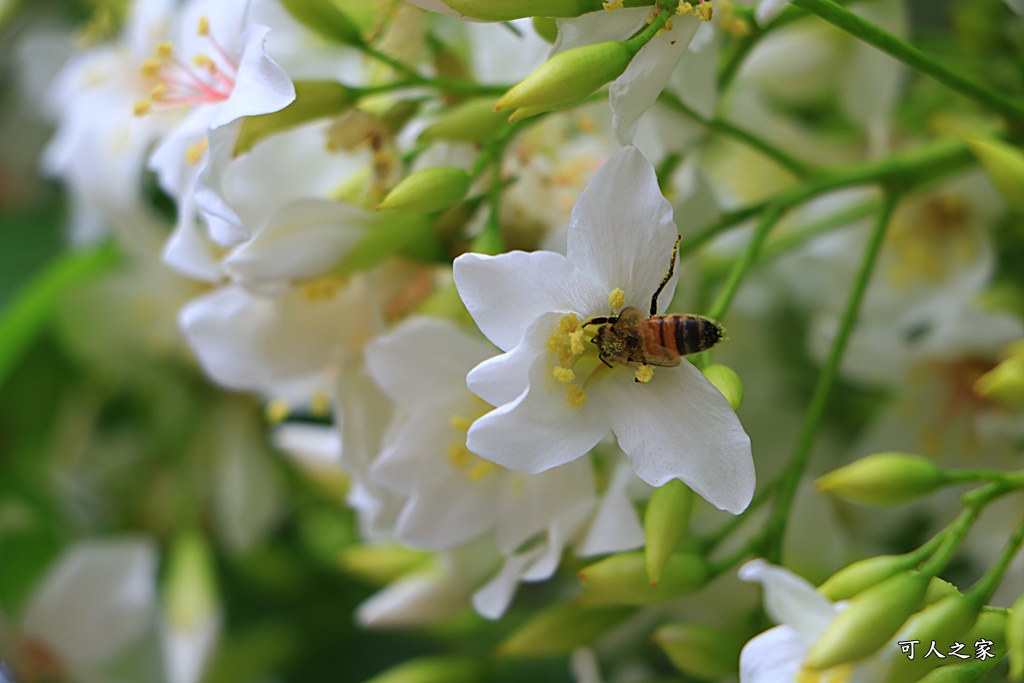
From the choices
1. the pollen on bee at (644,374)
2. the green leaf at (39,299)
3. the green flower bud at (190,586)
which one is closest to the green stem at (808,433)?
the pollen on bee at (644,374)

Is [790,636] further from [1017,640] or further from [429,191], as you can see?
[429,191]

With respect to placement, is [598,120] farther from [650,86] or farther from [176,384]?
[176,384]

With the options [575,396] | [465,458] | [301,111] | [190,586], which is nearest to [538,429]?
[575,396]

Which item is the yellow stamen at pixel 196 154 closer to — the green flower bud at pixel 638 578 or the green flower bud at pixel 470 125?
the green flower bud at pixel 470 125

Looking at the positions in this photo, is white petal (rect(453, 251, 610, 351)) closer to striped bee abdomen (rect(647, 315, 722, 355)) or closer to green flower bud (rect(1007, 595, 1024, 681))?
striped bee abdomen (rect(647, 315, 722, 355))

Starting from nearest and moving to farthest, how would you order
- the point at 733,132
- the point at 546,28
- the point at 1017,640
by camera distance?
the point at 1017,640, the point at 546,28, the point at 733,132
